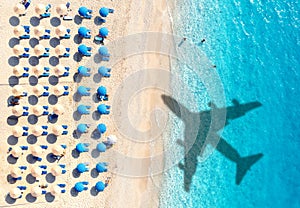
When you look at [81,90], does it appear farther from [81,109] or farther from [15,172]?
[15,172]

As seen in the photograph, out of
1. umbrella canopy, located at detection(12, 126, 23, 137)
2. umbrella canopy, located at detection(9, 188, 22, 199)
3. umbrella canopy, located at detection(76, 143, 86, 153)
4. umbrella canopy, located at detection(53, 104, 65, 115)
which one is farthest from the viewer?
umbrella canopy, located at detection(76, 143, 86, 153)

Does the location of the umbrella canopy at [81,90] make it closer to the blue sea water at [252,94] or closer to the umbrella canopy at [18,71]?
the umbrella canopy at [18,71]

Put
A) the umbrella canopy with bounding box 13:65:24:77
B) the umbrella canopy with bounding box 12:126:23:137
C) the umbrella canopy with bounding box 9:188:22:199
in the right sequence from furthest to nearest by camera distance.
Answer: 1. the umbrella canopy with bounding box 13:65:24:77
2. the umbrella canopy with bounding box 12:126:23:137
3. the umbrella canopy with bounding box 9:188:22:199

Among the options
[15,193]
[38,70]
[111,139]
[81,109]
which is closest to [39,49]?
[38,70]

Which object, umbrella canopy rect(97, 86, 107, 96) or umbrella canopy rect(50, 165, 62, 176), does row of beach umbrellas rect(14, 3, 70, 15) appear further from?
umbrella canopy rect(50, 165, 62, 176)

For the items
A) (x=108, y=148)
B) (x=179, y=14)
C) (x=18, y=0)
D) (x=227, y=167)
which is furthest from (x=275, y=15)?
(x=18, y=0)

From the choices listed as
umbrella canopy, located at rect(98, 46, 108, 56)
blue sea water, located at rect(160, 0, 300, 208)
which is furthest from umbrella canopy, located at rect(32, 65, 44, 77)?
blue sea water, located at rect(160, 0, 300, 208)
